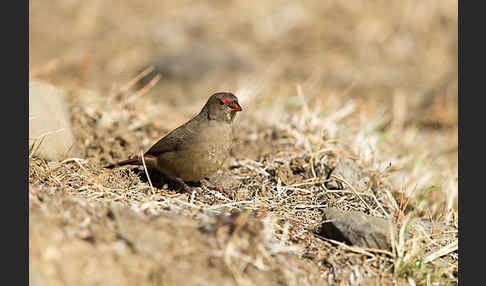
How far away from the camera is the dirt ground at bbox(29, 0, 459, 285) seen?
279cm

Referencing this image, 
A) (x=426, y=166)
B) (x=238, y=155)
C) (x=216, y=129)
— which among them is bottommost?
(x=426, y=166)

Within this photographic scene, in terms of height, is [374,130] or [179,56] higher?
[179,56]

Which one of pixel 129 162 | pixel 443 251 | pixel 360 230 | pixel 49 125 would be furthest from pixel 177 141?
pixel 443 251

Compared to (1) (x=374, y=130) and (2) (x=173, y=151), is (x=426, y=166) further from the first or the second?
(2) (x=173, y=151)

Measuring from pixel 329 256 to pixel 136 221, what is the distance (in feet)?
3.94

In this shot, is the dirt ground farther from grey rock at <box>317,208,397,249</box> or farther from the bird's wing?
the bird's wing

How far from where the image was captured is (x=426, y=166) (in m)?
5.71

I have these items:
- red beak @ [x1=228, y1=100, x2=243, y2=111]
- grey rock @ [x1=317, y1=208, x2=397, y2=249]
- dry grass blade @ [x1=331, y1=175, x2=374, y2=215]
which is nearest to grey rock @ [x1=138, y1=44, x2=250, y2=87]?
red beak @ [x1=228, y1=100, x2=243, y2=111]

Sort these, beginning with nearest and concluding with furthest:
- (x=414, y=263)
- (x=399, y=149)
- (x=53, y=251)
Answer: (x=53, y=251), (x=414, y=263), (x=399, y=149)

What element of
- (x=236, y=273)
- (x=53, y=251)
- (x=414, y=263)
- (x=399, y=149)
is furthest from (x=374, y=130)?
(x=53, y=251)

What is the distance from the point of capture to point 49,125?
176 inches

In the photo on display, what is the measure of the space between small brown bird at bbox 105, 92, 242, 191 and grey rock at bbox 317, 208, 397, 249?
109 cm

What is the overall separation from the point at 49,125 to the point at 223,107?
4.88 feet

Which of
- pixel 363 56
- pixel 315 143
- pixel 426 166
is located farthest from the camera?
pixel 363 56
